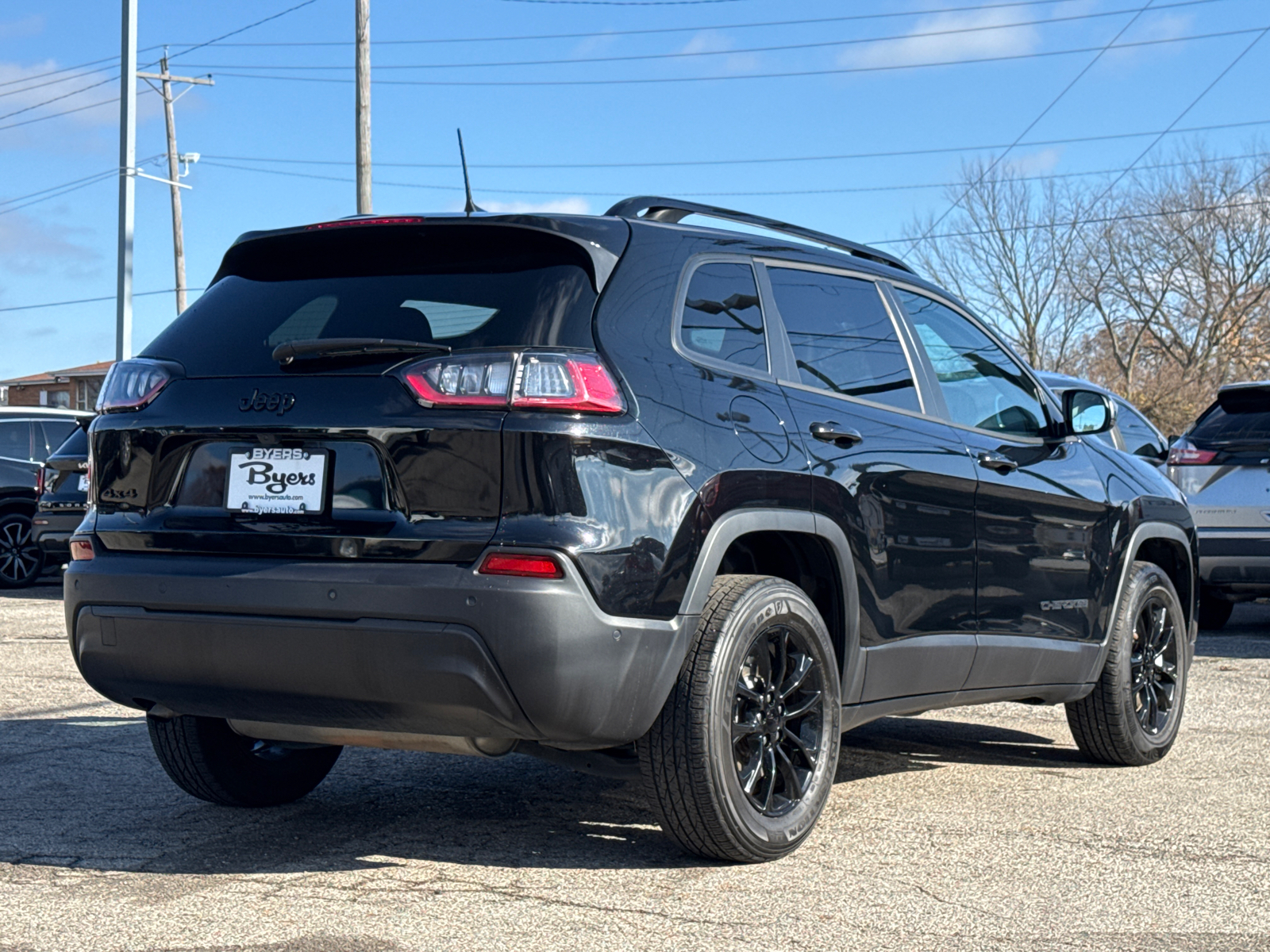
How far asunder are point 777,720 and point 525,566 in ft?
3.45

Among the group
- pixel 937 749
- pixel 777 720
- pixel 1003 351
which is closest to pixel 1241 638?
pixel 937 749

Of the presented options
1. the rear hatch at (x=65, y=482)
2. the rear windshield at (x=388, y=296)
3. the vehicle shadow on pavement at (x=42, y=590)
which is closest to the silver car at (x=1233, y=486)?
the rear windshield at (x=388, y=296)

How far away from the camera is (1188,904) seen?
3.88 meters

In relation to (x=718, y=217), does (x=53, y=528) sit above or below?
below

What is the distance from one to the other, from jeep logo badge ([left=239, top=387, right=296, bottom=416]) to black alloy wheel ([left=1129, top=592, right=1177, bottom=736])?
142 inches

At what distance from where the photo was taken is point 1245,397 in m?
10.1

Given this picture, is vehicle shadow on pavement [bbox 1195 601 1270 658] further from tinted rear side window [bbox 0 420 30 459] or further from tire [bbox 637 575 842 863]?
tinted rear side window [bbox 0 420 30 459]

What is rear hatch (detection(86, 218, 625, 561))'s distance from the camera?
377 cm

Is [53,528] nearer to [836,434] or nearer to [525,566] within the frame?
[836,434]

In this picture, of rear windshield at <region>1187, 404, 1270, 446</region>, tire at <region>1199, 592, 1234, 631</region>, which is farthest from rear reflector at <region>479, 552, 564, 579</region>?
tire at <region>1199, 592, 1234, 631</region>

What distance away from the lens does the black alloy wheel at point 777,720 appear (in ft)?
13.9

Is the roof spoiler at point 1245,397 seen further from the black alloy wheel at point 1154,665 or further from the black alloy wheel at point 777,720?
the black alloy wheel at point 777,720

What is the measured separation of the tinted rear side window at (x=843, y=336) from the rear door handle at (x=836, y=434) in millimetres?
145

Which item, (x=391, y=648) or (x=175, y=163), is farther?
(x=175, y=163)
